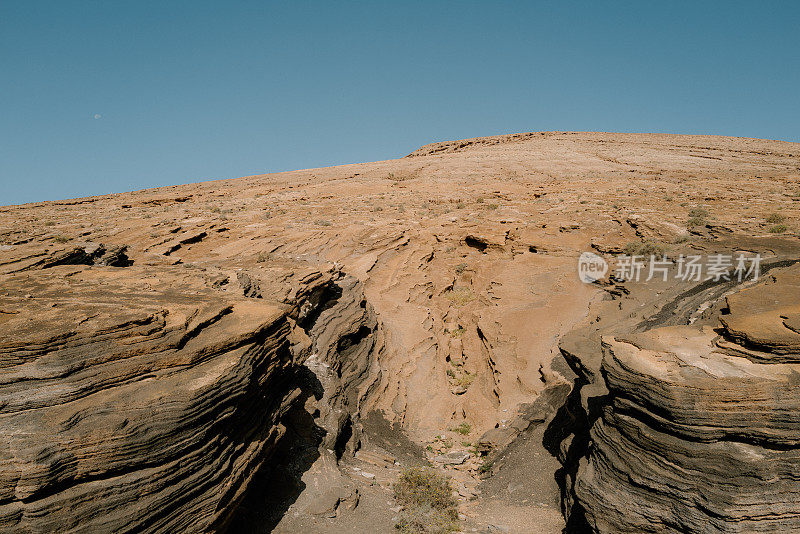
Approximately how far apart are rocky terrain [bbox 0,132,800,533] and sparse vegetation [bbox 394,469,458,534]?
28 cm

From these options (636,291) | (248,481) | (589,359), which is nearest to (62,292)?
→ (248,481)

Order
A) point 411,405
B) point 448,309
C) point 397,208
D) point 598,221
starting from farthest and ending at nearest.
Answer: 1. point 397,208
2. point 598,221
3. point 448,309
4. point 411,405

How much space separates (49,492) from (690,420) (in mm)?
7282

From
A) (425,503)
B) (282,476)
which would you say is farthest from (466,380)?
(282,476)

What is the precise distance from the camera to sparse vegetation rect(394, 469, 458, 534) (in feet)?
22.0

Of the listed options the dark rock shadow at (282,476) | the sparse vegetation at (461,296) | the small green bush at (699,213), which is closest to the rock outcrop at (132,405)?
the dark rock shadow at (282,476)

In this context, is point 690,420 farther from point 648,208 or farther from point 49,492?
point 648,208

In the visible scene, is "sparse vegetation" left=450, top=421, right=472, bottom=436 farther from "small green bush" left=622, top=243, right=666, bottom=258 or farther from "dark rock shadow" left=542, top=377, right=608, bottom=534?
"small green bush" left=622, top=243, right=666, bottom=258

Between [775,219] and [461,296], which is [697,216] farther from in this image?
[461,296]

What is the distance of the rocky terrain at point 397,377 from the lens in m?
4.44

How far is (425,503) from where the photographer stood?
24.0 feet

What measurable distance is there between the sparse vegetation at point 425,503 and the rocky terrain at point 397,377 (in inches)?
10.9

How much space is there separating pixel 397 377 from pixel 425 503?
189 inches

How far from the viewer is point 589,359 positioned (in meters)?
8.16
